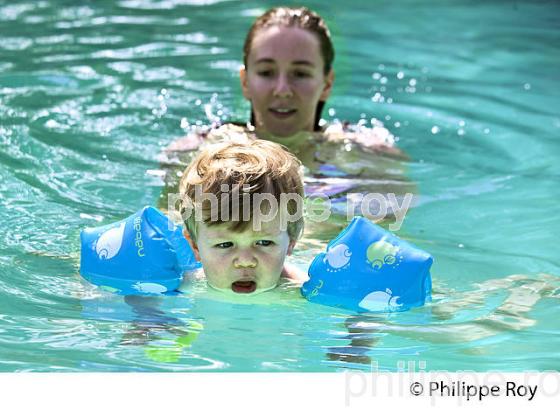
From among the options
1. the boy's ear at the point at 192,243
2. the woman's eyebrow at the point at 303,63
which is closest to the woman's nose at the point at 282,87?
the woman's eyebrow at the point at 303,63

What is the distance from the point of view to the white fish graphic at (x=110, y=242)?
13.5 feet

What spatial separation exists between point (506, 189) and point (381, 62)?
2.81 meters

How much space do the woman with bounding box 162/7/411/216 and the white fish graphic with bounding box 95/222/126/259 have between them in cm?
158

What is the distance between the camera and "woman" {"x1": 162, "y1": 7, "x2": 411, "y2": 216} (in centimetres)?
567

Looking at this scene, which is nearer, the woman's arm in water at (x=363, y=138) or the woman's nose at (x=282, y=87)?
the woman's nose at (x=282, y=87)

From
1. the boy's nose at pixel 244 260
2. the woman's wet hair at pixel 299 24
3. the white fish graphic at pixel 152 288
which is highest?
the woman's wet hair at pixel 299 24

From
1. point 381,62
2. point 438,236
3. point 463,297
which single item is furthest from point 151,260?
point 381,62

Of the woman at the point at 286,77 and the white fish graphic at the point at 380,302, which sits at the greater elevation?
the woman at the point at 286,77

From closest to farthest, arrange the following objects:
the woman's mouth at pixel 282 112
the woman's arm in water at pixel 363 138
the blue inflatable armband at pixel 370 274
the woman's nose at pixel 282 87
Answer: the blue inflatable armband at pixel 370 274, the woman's nose at pixel 282 87, the woman's mouth at pixel 282 112, the woman's arm in water at pixel 363 138

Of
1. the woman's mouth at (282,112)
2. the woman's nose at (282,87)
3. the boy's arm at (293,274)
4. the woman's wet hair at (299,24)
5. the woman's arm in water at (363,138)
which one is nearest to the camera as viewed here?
the boy's arm at (293,274)

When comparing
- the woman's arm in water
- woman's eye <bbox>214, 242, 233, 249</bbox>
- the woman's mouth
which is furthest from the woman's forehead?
woman's eye <bbox>214, 242, 233, 249</bbox>

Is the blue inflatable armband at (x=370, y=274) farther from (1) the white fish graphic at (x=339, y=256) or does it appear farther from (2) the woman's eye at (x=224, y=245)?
(2) the woman's eye at (x=224, y=245)

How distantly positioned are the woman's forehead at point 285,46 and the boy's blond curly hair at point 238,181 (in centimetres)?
177

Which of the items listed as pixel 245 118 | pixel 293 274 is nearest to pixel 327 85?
pixel 245 118
